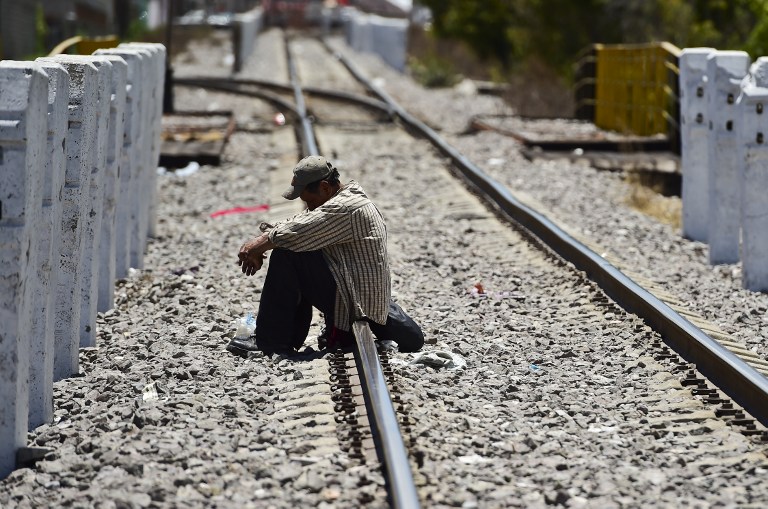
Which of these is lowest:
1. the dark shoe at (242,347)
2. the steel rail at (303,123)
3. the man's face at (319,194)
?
the steel rail at (303,123)

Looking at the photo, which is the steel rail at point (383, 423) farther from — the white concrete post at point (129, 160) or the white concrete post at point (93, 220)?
the white concrete post at point (129, 160)

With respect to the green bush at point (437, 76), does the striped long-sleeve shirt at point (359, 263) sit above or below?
above

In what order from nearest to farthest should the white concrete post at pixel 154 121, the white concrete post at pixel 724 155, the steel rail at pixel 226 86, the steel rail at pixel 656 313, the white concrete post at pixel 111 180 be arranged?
the steel rail at pixel 656 313, the white concrete post at pixel 111 180, the white concrete post at pixel 724 155, the white concrete post at pixel 154 121, the steel rail at pixel 226 86

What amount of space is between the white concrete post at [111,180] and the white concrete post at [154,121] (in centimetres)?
233

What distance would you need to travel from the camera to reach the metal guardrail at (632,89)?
17.9m

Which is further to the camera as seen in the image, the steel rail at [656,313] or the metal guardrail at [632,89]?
the metal guardrail at [632,89]

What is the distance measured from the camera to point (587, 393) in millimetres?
6617

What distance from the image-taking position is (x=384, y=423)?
18.5 ft

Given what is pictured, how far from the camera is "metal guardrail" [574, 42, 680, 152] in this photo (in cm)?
1788

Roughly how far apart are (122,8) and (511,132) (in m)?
22.1

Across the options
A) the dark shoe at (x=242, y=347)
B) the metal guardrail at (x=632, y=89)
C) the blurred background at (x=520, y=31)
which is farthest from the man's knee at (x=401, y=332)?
the blurred background at (x=520, y=31)

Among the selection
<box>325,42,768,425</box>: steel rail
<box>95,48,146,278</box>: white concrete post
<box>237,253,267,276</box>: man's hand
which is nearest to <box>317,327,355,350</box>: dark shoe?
<box>237,253,267,276</box>: man's hand

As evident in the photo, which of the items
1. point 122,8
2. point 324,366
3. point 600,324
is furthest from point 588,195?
point 122,8

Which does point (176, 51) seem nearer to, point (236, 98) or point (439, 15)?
point (439, 15)
